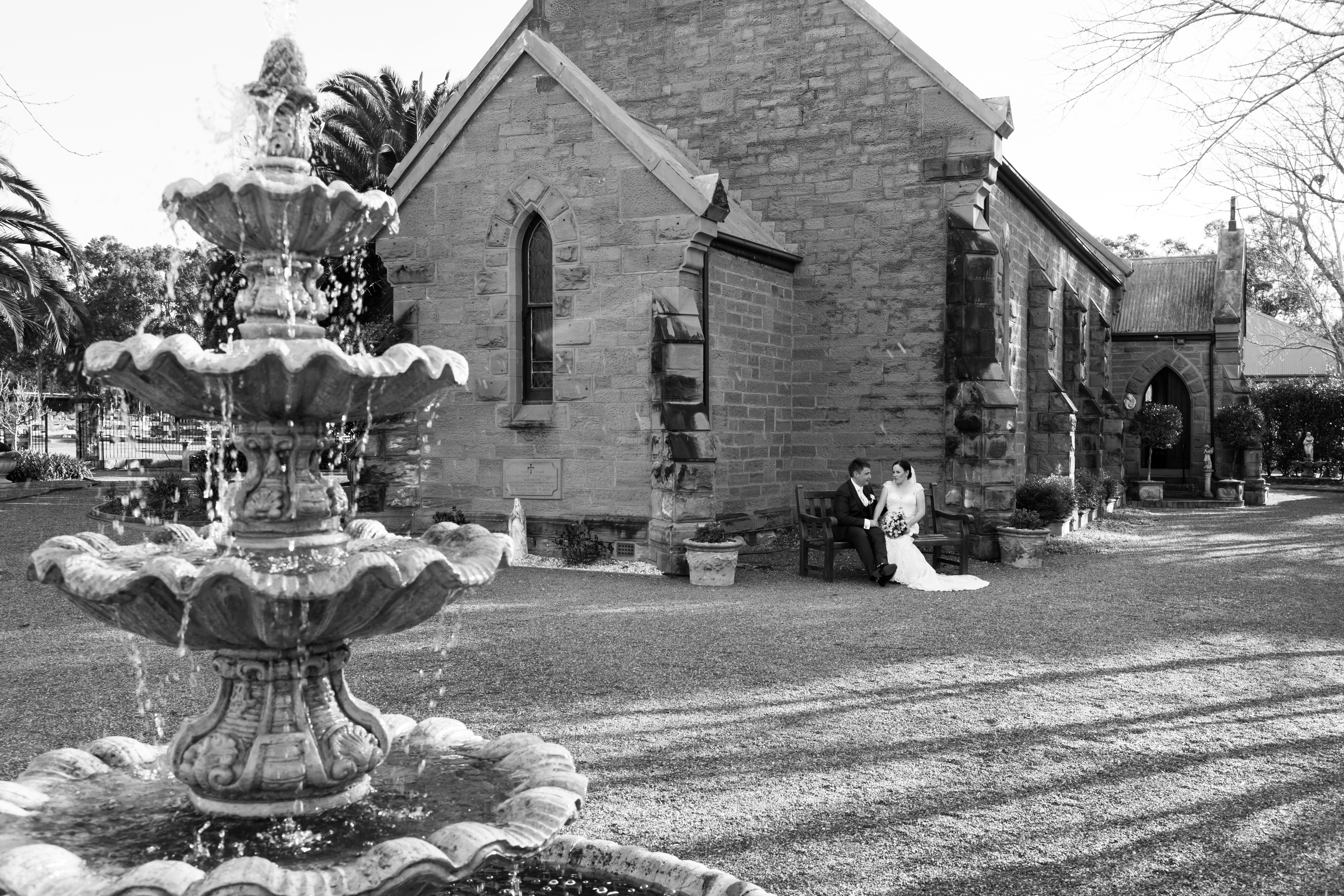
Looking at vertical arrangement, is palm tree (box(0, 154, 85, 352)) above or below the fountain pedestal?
above

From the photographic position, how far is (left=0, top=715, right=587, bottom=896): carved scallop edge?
2.99 metres

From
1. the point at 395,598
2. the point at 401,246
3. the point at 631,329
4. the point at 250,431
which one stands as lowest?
the point at 395,598

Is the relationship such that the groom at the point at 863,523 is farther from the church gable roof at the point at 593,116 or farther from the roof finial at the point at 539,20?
the roof finial at the point at 539,20

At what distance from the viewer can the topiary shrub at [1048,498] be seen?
16578 mm

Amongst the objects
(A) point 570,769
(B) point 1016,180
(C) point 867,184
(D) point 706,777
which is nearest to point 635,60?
(C) point 867,184

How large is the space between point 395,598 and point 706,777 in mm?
2791

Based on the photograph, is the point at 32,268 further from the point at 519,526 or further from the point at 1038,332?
the point at 1038,332

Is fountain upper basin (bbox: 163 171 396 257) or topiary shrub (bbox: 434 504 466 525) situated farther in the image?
topiary shrub (bbox: 434 504 466 525)

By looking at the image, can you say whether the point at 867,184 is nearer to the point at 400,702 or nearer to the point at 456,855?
the point at 400,702

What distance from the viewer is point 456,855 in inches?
127

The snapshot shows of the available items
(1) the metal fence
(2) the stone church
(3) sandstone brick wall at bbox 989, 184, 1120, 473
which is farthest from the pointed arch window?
(1) the metal fence

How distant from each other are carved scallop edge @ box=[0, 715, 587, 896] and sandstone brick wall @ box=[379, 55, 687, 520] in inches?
387

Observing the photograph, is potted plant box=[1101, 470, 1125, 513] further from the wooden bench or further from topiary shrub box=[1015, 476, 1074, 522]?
the wooden bench

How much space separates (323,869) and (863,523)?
1082 cm
